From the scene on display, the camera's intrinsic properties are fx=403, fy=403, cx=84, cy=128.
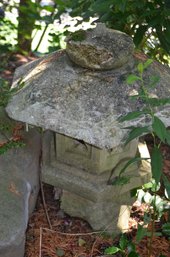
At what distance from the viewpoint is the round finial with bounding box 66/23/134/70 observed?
1.65m

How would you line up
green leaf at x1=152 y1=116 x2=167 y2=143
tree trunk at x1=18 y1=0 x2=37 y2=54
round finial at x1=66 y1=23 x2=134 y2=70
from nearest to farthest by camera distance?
green leaf at x1=152 y1=116 x2=167 y2=143, round finial at x1=66 y1=23 x2=134 y2=70, tree trunk at x1=18 y1=0 x2=37 y2=54

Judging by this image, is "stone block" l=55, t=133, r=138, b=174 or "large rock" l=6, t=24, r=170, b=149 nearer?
"large rock" l=6, t=24, r=170, b=149

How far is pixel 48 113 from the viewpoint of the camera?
160cm

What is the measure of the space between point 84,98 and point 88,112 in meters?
0.07

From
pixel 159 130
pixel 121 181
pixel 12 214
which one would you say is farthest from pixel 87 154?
pixel 159 130

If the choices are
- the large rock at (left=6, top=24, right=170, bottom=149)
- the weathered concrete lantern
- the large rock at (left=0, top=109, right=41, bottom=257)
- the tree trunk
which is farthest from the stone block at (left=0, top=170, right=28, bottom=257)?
the tree trunk

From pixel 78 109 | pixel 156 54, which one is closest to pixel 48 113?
pixel 78 109

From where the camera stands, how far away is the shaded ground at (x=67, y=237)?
1955 mm

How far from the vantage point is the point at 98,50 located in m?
1.65

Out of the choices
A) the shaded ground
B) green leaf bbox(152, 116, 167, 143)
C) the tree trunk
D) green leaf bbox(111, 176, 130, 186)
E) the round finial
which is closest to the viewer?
green leaf bbox(152, 116, 167, 143)

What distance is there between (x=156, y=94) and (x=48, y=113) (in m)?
0.46

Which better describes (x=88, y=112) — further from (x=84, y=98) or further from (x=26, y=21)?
(x=26, y=21)

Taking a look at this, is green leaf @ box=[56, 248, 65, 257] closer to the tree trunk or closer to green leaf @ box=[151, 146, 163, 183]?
green leaf @ box=[151, 146, 163, 183]

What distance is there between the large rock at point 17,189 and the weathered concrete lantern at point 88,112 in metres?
0.09
